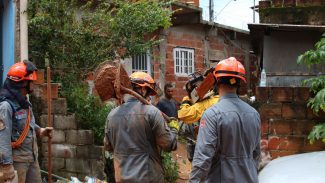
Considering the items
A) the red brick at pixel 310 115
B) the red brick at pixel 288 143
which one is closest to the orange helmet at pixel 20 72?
the red brick at pixel 288 143

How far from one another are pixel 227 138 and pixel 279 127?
56.9 inches

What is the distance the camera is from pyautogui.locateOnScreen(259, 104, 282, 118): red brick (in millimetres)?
4633

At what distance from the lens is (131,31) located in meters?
8.59

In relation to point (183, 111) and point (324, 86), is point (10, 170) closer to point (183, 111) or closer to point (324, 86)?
point (183, 111)

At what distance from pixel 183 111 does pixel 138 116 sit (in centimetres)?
218

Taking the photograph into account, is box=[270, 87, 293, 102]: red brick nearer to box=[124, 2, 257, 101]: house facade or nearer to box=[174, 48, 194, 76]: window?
box=[124, 2, 257, 101]: house facade

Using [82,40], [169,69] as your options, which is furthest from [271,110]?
[169,69]

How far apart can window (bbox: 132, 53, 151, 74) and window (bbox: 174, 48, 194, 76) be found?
1.12 metres

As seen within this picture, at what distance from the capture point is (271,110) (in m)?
4.65

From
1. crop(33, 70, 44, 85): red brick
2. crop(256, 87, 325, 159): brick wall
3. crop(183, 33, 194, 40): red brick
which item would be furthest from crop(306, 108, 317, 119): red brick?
crop(183, 33, 194, 40): red brick

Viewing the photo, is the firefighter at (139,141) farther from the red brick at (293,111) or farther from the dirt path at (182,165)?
the dirt path at (182,165)

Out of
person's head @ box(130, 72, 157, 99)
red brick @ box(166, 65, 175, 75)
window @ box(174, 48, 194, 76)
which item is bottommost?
person's head @ box(130, 72, 157, 99)

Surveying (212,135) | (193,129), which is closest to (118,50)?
(193,129)

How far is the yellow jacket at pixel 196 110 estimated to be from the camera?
243 inches
